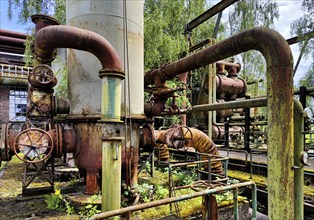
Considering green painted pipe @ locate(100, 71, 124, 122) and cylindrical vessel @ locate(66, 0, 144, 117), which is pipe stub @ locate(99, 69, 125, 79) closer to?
green painted pipe @ locate(100, 71, 124, 122)

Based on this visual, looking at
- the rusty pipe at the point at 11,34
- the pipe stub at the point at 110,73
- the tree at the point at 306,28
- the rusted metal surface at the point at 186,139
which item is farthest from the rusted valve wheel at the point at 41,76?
the rusty pipe at the point at 11,34

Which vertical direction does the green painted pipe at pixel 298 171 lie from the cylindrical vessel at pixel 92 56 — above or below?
below

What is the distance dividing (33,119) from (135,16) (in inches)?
101

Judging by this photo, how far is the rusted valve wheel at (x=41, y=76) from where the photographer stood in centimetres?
372

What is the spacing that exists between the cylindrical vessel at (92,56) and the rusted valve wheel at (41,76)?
0.39 meters

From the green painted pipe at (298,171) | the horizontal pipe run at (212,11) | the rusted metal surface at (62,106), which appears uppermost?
the horizontal pipe run at (212,11)

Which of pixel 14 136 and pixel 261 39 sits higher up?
pixel 261 39

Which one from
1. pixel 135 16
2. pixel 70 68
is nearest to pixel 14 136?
pixel 70 68

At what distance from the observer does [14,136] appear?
11.3ft

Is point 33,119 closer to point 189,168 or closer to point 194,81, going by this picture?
point 189,168

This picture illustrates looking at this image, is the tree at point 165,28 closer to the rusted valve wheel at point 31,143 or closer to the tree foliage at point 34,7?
the tree foliage at point 34,7

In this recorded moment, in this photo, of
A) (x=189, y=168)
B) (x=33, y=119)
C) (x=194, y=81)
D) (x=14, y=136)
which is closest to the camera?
(x=14, y=136)

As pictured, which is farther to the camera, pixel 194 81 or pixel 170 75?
pixel 194 81

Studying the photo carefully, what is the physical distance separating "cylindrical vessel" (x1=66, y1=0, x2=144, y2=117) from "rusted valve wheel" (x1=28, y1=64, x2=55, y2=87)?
39 cm
